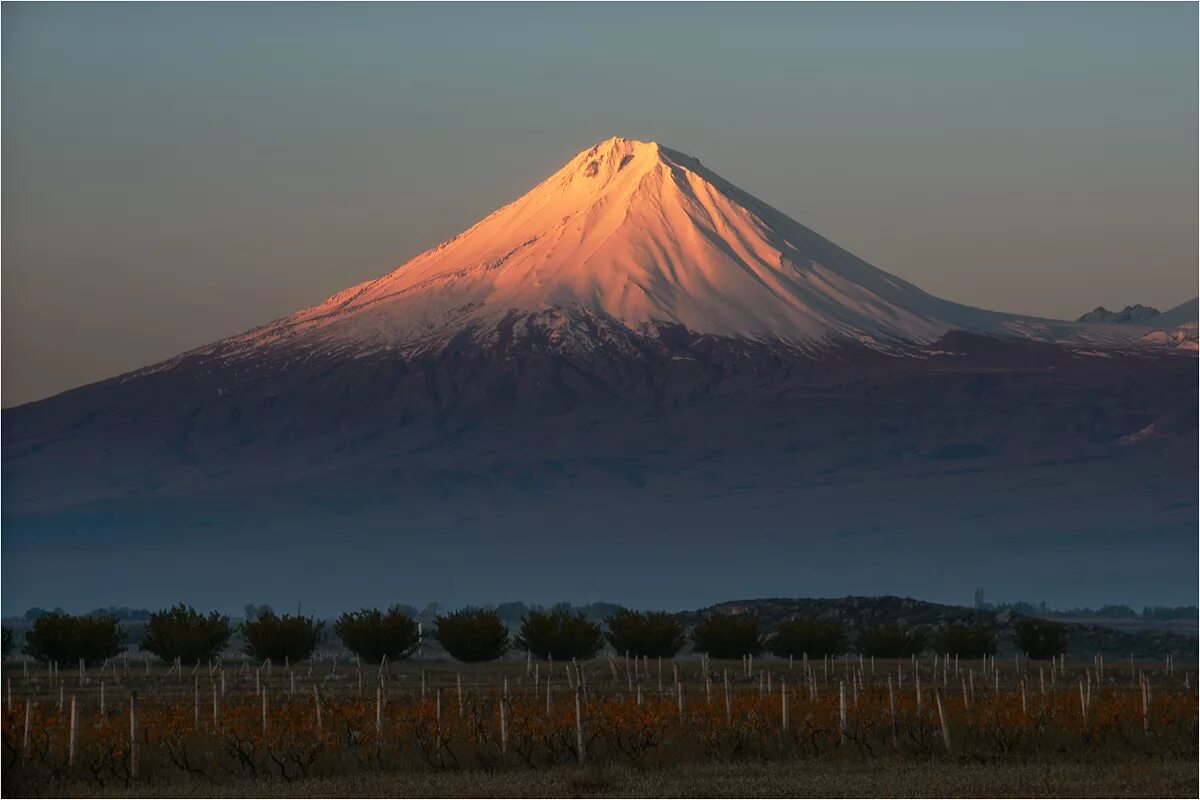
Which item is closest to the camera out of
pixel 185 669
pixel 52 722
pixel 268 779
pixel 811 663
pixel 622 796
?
pixel 622 796

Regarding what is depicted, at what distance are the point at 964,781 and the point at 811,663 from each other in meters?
54.5

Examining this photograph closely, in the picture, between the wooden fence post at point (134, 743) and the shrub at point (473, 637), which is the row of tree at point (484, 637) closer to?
the shrub at point (473, 637)

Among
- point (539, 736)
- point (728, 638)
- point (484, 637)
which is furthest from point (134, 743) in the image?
point (728, 638)

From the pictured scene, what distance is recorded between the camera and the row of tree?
83000mm

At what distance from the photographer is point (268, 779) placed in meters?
37.8

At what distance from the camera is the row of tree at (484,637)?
83.0 m

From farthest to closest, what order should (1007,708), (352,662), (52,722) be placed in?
(352,662) → (1007,708) → (52,722)

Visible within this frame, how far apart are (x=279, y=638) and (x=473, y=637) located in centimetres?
781

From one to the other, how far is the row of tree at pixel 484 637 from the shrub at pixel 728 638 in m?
0.04

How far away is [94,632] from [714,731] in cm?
4469

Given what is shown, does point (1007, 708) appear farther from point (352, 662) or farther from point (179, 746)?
point (352, 662)

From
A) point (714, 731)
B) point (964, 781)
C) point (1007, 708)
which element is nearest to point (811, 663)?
point (1007, 708)

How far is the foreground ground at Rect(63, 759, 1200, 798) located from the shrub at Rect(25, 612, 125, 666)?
4636 centimetres

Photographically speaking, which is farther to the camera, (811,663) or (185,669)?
(811,663)
